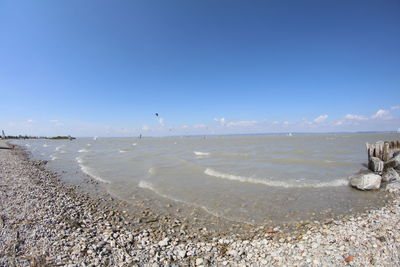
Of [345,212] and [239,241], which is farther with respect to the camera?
[345,212]

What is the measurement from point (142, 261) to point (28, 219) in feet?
16.6

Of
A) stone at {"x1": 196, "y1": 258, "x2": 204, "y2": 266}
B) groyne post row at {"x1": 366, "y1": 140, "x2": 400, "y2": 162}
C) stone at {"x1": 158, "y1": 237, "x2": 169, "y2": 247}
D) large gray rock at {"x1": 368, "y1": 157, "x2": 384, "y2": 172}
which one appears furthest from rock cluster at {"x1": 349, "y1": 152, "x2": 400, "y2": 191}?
stone at {"x1": 158, "y1": 237, "x2": 169, "y2": 247}

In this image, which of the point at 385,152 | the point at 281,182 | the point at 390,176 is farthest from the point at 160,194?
the point at 385,152

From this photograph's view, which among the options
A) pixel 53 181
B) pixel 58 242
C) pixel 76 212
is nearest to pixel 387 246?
pixel 58 242

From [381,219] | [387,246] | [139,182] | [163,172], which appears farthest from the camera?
[163,172]

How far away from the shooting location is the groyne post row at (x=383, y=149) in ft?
45.9

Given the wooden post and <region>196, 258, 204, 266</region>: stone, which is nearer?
<region>196, 258, 204, 266</region>: stone

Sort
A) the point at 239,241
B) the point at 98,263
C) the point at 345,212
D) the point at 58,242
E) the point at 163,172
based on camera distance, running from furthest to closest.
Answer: the point at 163,172 < the point at 345,212 < the point at 239,241 < the point at 58,242 < the point at 98,263

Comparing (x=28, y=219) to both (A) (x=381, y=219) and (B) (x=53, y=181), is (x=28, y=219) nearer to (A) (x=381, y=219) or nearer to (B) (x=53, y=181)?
(B) (x=53, y=181)

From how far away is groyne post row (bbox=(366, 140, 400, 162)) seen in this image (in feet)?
45.9

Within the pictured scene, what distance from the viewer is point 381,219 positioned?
20.2 feet

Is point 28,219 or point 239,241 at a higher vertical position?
point 28,219

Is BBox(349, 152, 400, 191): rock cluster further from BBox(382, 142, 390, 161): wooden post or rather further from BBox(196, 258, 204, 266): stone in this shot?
BBox(196, 258, 204, 266): stone

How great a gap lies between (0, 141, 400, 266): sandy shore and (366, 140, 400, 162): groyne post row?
9262mm
